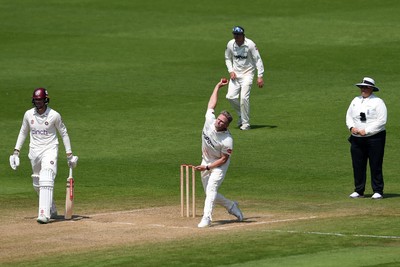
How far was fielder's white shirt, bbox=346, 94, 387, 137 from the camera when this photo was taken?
2164 cm

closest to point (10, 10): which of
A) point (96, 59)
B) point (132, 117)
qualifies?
point (96, 59)

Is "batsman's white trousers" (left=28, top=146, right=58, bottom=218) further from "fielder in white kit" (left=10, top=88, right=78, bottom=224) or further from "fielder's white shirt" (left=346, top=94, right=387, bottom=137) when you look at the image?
"fielder's white shirt" (left=346, top=94, right=387, bottom=137)

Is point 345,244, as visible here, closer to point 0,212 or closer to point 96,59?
point 0,212

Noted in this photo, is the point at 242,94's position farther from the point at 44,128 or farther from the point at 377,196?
the point at 44,128

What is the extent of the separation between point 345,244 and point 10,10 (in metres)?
30.9

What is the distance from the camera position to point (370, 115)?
21.7 metres

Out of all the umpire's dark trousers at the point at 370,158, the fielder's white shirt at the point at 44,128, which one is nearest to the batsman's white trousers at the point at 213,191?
the fielder's white shirt at the point at 44,128

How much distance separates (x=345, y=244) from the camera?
680 inches

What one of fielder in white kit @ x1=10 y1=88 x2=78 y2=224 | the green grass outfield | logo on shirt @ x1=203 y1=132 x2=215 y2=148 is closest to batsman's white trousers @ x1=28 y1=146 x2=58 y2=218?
fielder in white kit @ x1=10 y1=88 x2=78 y2=224

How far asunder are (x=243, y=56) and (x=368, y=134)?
313 inches

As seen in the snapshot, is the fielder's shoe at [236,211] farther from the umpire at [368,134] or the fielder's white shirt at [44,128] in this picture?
the umpire at [368,134]

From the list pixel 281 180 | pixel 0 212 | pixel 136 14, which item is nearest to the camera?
pixel 0 212

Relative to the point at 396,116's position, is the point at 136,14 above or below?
above

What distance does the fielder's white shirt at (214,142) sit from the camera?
18938mm
